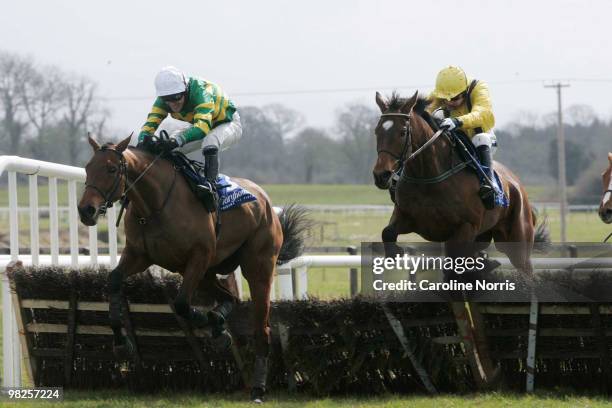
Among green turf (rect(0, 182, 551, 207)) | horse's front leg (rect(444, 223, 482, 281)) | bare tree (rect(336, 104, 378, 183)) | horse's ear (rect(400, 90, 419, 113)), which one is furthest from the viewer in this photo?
bare tree (rect(336, 104, 378, 183))

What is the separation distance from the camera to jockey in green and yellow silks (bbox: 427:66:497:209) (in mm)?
7309

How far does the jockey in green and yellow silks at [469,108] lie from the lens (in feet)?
24.0

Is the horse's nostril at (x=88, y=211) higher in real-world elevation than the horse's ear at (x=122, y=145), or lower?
lower

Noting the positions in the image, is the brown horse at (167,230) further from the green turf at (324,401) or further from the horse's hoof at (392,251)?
the horse's hoof at (392,251)

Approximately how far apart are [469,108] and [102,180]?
3.14 m

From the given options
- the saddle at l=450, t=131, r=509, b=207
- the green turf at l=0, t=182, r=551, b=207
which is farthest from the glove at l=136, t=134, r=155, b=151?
the green turf at l=0, t=182, r=551, b=207

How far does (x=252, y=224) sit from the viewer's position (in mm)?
6883

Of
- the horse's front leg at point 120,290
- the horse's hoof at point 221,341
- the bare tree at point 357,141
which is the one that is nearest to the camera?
the horse's front leg at point 120,290

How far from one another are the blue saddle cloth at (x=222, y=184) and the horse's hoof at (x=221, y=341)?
86cm

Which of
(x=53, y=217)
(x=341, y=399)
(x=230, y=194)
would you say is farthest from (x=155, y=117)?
(x=341, y=399)

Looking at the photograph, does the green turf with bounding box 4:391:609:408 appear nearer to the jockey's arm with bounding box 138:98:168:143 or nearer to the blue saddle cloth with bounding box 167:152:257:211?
the blue saddle cloth with bounding box 167:152:257:211

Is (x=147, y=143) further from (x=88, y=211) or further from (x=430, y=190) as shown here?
(x=430, y=190)

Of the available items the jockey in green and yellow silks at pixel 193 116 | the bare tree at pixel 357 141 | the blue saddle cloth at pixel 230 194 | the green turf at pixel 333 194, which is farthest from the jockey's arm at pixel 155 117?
the bare tree at pixel 357 141

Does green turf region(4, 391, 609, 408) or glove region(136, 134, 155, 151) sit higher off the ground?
glove region(136, 134, 155, 151)
